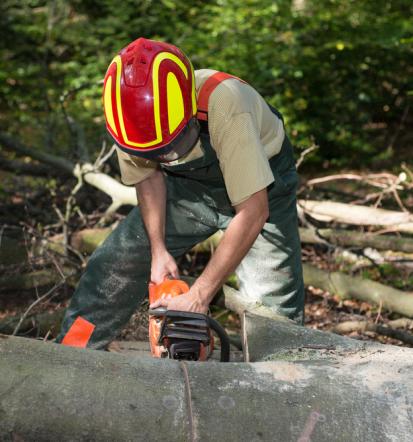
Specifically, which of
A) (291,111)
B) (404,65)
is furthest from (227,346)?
(404,65)

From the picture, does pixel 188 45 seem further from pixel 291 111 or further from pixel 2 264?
pixel 2 264

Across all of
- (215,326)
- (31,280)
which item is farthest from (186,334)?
(31,280)

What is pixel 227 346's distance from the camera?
2.49 m

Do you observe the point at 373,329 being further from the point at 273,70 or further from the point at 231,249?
the point at 273,70

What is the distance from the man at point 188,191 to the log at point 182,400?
2.51 feet

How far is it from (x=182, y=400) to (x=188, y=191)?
68.0 inches

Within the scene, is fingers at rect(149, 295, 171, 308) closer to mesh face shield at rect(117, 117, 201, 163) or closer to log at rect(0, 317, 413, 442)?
mesh face shield at rect(117, 117, 201, 163)

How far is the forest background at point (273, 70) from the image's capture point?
6.99 m

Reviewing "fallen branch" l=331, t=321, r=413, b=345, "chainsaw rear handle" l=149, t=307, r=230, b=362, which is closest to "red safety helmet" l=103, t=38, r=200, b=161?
"chainsaw rear handle" l=149, t=307, r=230, b=362

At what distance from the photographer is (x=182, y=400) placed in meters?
1.67

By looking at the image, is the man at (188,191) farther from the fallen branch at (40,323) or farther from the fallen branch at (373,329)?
the fallen branch at (373,329)

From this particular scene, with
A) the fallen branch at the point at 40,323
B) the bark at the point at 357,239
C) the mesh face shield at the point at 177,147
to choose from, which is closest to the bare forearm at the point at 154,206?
the mesh face shield at the point at 177,147

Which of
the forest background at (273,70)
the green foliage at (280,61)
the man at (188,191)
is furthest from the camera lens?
the green foliage at (280,61)

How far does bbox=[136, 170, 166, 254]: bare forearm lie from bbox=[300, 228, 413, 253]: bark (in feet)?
5.04
